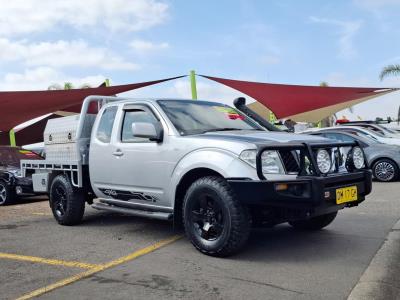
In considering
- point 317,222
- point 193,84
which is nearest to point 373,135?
point 193,84

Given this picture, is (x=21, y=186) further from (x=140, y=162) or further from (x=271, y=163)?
(x=271, y=163)

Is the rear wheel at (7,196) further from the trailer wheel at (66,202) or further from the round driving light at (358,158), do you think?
the round driving light at (358,158)

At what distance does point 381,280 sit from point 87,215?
5076mm

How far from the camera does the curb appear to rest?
3.62 m

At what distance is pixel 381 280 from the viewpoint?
3.95 metres

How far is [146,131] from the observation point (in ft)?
17.2

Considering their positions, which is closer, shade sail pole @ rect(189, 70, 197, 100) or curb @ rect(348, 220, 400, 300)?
curb @ rect(348, 220, 400, 300)

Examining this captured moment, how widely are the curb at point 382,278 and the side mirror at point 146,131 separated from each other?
102 inches

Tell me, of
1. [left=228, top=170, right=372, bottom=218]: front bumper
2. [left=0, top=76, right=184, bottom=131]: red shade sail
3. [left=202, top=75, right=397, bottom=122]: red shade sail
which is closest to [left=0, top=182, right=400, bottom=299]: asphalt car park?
[left=228, top=170, right=372, bottom=218]: front bumper

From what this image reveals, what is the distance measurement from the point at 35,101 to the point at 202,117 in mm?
6824

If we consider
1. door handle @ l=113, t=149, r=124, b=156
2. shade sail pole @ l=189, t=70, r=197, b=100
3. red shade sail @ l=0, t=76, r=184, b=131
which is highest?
shade sail pole @ l=189, t=70, r=197, b=100

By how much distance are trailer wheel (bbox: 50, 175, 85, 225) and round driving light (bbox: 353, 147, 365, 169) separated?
12.4 ft

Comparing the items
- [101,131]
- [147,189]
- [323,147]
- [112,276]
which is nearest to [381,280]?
[323,147]

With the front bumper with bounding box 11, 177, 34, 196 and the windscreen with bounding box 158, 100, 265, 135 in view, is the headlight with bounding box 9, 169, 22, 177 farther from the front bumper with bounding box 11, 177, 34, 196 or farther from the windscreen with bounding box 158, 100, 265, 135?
the windscreen with bounding box 158, 100, 265, 135
